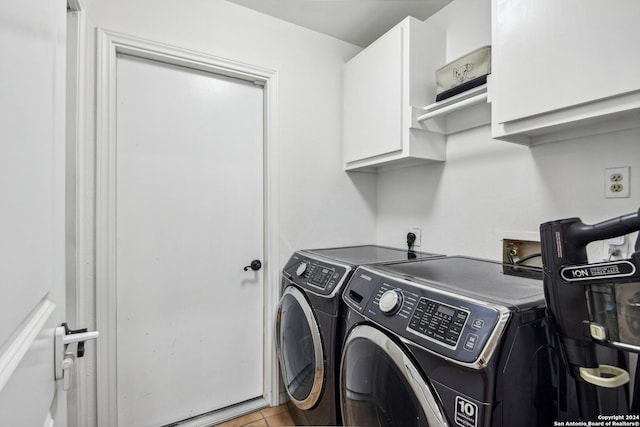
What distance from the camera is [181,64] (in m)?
1.66

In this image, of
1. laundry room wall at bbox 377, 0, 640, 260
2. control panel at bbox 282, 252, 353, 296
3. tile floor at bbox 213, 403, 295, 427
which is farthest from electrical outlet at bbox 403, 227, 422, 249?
tile floor at bbox 213, 403, 295, 427

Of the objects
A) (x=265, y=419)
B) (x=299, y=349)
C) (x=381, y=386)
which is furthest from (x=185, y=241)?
(x=381, y=386)

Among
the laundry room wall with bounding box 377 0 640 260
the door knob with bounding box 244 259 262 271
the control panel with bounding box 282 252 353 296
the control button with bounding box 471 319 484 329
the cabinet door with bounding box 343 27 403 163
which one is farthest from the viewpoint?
the door knob with bounding box 244 259 262 271

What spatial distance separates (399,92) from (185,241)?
57.8 inches

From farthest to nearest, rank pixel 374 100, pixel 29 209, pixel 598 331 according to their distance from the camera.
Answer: pixel 374 100, pixel 598 331, pixel 29 209

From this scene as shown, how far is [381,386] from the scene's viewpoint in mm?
1012

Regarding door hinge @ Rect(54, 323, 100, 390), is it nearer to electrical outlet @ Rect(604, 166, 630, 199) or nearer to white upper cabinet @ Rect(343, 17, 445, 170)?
white upper cabinet @ Rect(343, 17, 445, 170)

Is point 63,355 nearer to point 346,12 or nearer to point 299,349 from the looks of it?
point 299,349

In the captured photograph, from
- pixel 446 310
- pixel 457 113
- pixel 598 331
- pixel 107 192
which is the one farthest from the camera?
pixel 457 113

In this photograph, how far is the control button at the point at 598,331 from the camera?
69 centimetres

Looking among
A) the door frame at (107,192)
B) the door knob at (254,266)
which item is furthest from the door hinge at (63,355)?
the door knob at (254,266)

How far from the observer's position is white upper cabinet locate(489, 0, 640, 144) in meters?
0.87

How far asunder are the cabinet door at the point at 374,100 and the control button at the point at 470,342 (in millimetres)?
1115

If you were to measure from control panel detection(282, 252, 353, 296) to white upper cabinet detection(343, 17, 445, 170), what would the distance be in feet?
2.39
